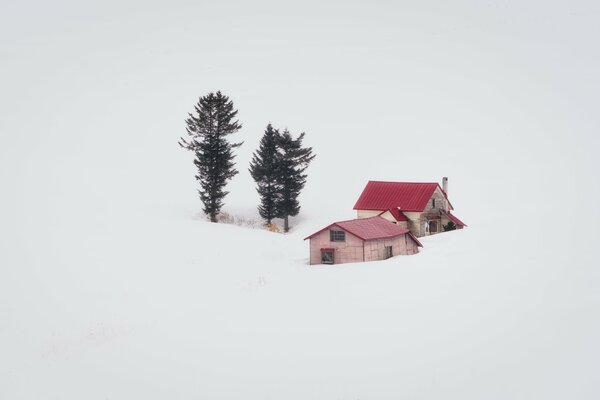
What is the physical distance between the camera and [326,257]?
47906 mm

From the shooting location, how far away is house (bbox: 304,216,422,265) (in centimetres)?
4681

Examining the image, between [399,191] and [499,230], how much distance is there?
46.5 ft

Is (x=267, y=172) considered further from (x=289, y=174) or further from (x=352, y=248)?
(x=352, y=248)

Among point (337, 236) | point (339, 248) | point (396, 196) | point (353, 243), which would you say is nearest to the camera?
point (353, 243)

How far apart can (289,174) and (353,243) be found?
2198 cm

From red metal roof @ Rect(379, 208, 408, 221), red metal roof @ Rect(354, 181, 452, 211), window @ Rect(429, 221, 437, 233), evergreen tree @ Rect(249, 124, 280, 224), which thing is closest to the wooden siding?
red metal roof @ Rect(379, 208, 408, 221)

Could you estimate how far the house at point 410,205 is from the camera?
5938 cm

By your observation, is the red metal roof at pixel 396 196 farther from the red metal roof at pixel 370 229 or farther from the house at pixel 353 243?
the house at pixel 353 243

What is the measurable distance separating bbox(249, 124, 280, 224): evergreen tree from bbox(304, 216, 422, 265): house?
19.0m

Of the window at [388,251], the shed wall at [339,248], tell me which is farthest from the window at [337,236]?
the window at [388,251]

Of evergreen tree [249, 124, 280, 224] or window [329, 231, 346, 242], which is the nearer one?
window [329, 231, 346, 242]

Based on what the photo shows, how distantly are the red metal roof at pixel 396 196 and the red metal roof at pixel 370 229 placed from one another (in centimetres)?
838

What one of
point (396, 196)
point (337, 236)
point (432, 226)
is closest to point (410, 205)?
point (396, 196)

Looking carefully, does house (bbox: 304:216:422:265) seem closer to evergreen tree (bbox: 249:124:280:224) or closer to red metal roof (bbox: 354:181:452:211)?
red metal roof (bbox: 354:181:452:211)
